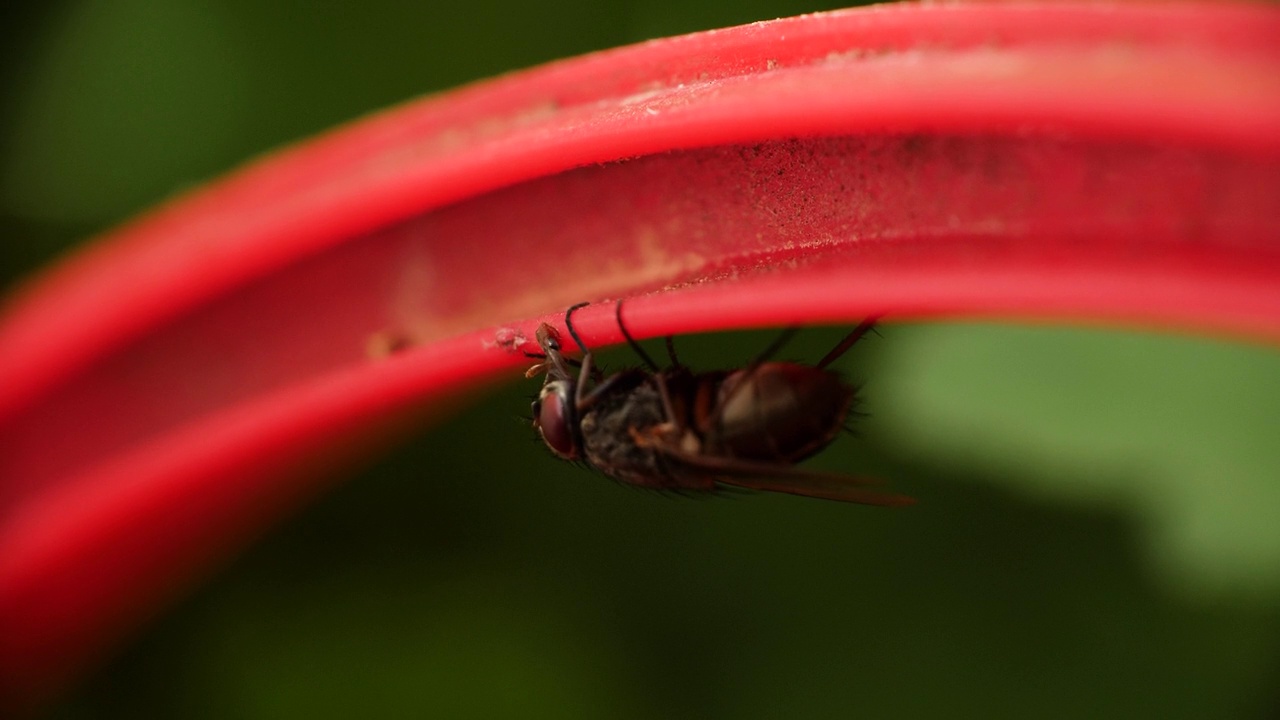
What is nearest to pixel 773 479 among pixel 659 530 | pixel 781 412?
pixel 781 412

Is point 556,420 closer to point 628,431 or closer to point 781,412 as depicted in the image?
point 628,431

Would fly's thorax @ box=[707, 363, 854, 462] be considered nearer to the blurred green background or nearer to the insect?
the insect

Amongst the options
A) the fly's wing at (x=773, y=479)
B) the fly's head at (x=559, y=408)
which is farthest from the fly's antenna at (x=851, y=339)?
the fly's head at (x=559, y=408)

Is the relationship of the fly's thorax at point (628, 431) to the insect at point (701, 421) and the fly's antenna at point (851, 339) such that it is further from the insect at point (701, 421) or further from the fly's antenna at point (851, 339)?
the fly's antenna at point (851, 339)

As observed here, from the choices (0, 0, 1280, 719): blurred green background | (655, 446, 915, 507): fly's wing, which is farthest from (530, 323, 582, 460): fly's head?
(0, 0, 1280, 719): blurred green background

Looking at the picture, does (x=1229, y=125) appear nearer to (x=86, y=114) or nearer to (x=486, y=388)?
(x=486, y=388)

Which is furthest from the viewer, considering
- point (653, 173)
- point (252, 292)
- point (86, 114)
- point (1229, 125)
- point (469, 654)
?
point (86, 114)

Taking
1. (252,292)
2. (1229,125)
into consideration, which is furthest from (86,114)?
(1229,125)
